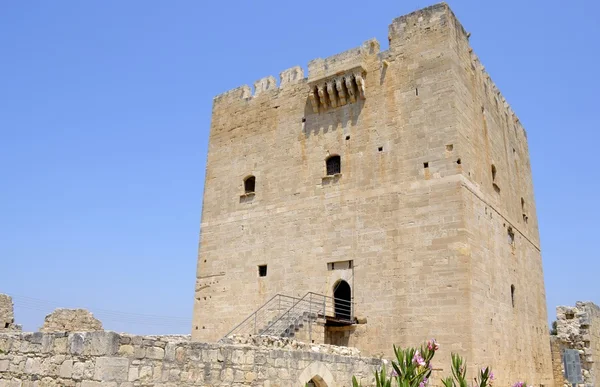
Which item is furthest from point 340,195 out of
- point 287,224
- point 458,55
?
point 458,55

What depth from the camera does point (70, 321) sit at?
12.7 m

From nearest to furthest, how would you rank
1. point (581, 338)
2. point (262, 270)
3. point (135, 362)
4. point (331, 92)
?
point (135, 362)
point (331, 92)
point (262, 270)
point (581, 338)

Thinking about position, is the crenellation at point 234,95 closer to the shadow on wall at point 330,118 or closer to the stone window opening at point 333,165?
the shadow on wall at point 330,118

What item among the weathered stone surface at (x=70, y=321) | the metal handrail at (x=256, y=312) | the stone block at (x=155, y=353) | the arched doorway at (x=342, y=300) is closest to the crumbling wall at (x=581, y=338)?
the arched doorway at (x=342, y=300)

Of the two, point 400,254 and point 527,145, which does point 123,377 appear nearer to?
point 400,254

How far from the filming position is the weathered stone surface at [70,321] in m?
12.5

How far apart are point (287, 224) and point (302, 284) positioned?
1.73m

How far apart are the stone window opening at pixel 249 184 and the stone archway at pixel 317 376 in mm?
8501

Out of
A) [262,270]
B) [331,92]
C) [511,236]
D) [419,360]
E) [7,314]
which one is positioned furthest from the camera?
[511,236]

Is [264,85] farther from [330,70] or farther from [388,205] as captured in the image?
[388,205]

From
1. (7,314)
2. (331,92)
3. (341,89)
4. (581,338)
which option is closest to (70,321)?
(7,314)

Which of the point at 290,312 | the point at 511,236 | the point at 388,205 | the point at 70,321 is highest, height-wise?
the point at 388,205

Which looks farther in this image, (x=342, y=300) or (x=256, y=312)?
(x=256, y=312)

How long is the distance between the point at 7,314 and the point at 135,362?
7.95m
